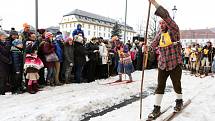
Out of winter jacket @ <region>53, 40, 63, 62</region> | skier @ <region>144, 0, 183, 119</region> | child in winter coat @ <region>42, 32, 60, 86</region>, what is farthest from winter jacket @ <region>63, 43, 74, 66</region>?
skier @ <region>144, 0, 183, 119</region>

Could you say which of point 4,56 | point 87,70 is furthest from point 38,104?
point 87,70

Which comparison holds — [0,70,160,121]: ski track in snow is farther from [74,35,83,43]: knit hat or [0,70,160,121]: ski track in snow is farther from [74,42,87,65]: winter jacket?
[74,35,83,43]: knit hat

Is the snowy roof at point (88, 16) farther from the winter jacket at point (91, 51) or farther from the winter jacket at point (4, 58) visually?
the winter jacket at point (4, 58)

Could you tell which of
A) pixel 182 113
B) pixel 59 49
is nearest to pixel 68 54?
pixel 59 49

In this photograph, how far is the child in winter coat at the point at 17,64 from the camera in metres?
8.50

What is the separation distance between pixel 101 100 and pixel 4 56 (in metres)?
2.91

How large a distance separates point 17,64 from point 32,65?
414 millimetres

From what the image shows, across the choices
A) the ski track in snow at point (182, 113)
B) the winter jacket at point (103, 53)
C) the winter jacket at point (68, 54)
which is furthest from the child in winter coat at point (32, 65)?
the winter jacket at point (103, 53)

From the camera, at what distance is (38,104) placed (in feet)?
23.0

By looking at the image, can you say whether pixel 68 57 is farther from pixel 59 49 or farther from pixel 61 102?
pixel 61 102

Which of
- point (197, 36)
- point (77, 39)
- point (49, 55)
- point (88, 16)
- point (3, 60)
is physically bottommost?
point (3, 60)

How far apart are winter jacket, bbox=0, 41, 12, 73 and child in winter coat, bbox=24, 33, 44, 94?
47 centimetres

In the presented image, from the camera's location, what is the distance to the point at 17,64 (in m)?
8.52

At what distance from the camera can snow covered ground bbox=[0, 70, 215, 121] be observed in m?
5.95
